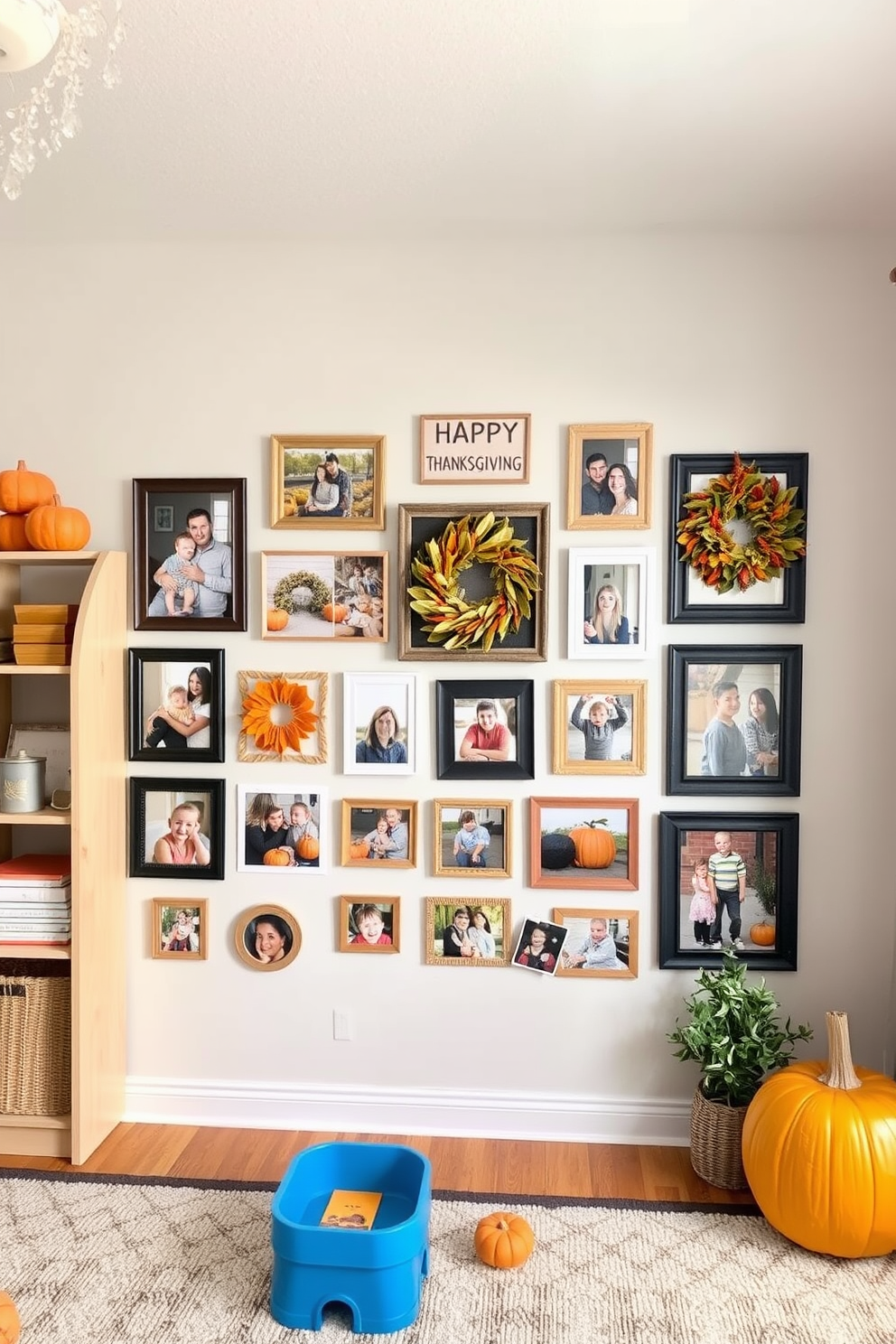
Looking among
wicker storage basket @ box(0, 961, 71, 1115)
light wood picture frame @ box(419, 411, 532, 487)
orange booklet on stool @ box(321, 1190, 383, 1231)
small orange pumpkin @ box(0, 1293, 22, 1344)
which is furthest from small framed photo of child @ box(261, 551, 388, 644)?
small orange pumpkin @ box(0, 1293, 22, 1344)

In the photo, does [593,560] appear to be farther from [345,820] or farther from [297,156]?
[297,156]

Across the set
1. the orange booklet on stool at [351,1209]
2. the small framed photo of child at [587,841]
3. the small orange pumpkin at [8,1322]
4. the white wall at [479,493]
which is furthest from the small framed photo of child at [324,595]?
the small orange pumpkin at [8,1322]

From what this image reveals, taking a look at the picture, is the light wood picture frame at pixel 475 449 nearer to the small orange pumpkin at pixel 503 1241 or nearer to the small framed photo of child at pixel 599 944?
the small framed photo of child at pixel 599 944

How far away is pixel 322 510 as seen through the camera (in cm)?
279

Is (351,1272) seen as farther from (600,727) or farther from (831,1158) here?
(600,727)

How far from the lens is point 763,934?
9.05 ft

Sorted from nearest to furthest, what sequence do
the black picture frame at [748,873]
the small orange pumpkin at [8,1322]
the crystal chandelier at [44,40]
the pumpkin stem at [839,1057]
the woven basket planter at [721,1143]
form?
the crystal chandelier at [44,40] < the small orange pumpkin at [8,1322] < the pumpkin stem at [839,1057] < the woven basket planter at [721,1143] < the black picture frame at [748,873]

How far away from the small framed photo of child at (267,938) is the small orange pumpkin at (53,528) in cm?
116

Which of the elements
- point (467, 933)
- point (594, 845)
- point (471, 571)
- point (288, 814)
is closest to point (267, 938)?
point (288, 814)

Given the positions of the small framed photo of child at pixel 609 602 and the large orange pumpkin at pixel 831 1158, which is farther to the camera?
the small framed photo of child at pixel 609 602

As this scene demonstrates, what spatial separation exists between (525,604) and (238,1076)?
1631 mm

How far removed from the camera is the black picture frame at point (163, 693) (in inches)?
112

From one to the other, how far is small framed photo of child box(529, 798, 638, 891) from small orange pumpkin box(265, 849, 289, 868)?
2.35 feet

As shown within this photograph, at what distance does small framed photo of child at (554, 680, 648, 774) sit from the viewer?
2.75 m
